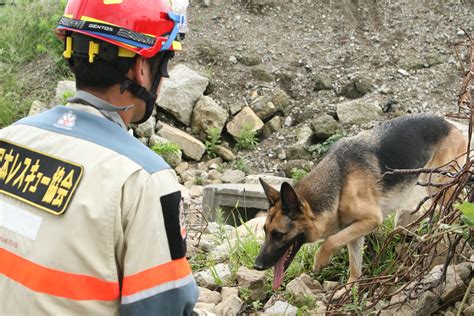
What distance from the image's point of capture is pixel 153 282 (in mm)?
2094

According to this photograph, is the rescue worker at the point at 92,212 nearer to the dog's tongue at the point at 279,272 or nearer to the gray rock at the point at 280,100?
the dog's tongue at the point at 279,272

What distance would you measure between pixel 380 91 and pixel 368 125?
3.30 ft

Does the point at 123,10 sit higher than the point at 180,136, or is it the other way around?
the point at 123,10

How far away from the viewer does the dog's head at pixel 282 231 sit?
547 centimetres

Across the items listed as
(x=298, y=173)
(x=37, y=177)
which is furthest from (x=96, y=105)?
(x=298, y=173)

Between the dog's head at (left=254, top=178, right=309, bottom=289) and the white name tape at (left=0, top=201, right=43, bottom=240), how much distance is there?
131 inches

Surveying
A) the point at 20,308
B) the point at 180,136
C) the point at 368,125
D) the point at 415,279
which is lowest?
the point at 180,136

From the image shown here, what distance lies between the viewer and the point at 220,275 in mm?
5840

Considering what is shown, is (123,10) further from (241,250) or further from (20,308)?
(241,250)

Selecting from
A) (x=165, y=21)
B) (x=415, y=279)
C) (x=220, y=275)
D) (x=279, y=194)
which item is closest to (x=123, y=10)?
(x=165, y=21)

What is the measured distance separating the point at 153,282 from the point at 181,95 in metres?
8.38

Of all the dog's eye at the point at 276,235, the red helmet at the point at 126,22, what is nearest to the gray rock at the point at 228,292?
the dog's eye at the point at 276,235

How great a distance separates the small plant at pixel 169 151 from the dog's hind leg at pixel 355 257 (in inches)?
155

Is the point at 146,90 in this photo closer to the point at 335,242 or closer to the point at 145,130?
the point at 335,242
